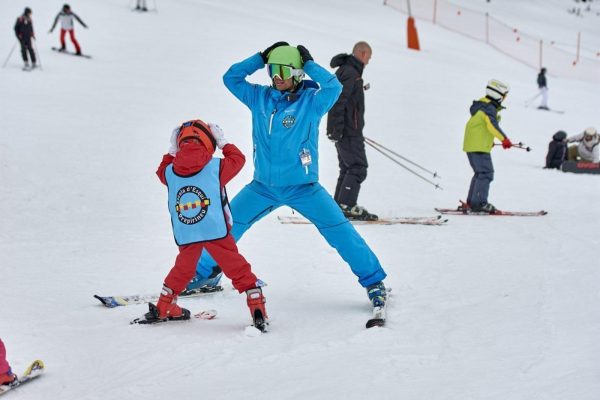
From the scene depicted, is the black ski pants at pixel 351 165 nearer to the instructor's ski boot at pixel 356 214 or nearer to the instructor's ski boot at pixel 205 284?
the instructor's ski boot at pixel 356 214

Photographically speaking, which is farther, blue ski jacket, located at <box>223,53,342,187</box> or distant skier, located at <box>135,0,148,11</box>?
distant skier, located at <box>135,0,148,11</box>

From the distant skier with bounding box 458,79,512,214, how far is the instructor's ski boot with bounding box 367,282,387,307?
4.52 metres

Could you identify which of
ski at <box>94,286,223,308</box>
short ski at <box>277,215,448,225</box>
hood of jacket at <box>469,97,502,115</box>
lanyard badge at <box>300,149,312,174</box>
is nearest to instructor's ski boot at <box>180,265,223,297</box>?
ski at <box>94,286,223,308</box>

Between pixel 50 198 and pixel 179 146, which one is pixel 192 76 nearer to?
pixel 50 198

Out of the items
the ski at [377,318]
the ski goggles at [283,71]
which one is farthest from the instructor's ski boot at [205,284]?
the ski goggles at [283,71]

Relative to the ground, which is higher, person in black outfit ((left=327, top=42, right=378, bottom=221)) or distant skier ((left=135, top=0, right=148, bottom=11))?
distant skier ((left=135, top=0, right=148, bottom=11))

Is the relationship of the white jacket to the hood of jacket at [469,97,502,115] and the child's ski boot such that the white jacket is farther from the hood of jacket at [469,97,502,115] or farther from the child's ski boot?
the child's ski boot

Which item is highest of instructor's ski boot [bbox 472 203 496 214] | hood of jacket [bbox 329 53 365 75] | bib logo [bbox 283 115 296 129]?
hood of jacket [bbox 329 53 365 75]

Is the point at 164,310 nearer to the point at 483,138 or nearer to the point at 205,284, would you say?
the point at 205,284

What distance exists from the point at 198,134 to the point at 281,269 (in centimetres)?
214

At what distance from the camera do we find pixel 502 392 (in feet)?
11.0

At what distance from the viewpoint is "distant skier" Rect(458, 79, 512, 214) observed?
29.8 feet

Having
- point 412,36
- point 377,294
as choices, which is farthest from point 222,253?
point 412,36

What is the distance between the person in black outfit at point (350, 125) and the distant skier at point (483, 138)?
1.74 m
